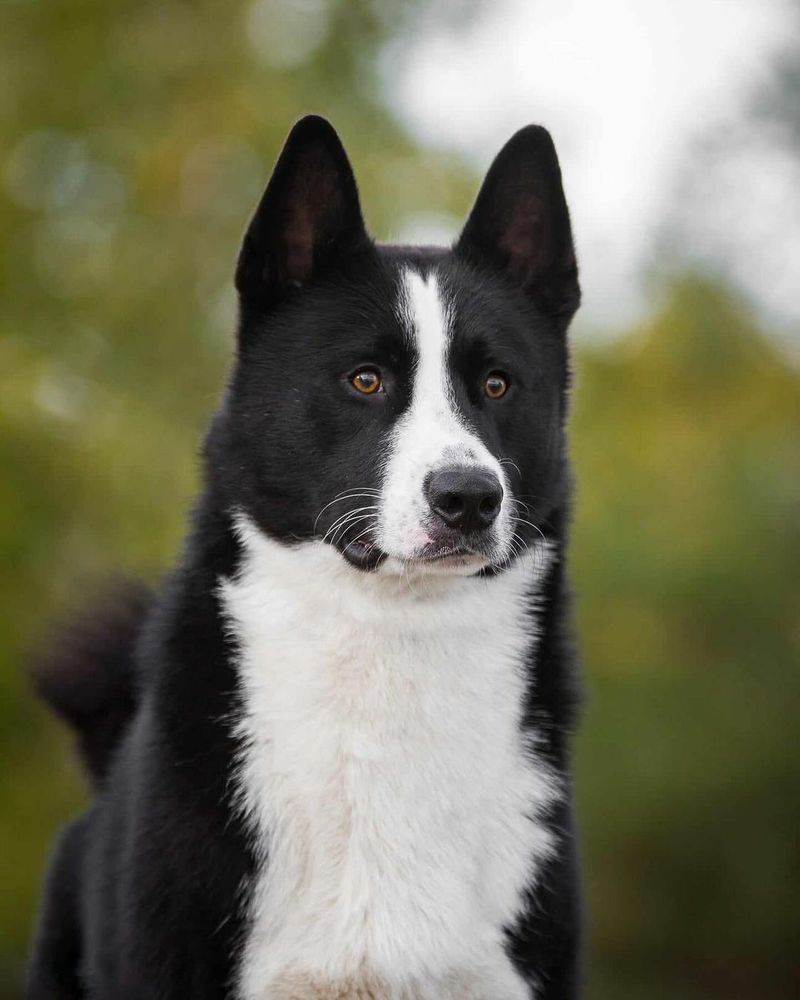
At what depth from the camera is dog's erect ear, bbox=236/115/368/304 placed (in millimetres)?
3029

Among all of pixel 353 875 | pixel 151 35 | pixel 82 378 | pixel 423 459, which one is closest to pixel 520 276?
pixel 423 459

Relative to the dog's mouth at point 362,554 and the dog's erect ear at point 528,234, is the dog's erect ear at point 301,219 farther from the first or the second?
the dog's mouth at point 362,554

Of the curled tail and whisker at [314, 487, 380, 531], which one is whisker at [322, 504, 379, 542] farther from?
the curled tail

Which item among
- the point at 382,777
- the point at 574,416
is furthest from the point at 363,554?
the point at 574,416

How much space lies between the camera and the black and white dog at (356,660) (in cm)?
278

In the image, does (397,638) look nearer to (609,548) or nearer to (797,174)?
(609,548)

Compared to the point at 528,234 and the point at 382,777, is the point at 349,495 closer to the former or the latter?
the point at 382,777

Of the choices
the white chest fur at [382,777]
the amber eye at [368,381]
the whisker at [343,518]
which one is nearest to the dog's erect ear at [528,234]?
the amber eye at [368,381]

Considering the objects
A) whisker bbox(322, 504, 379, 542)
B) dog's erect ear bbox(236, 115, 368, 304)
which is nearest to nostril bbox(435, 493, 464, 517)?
whisker bbox(322, 504, 379, 542)

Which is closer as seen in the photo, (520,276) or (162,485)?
(520,276)

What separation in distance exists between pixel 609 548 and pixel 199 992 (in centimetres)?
756

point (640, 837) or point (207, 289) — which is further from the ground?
point (207, 289)

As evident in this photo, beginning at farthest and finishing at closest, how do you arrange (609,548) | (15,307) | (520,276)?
1. (609,548)
2. (15,307)
3. (520,276)

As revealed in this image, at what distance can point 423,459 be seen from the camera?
281cm
